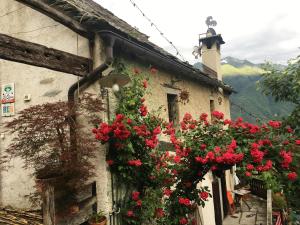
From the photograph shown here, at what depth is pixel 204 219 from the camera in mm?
8938

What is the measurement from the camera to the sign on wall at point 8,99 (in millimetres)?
6106

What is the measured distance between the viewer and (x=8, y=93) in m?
6.16

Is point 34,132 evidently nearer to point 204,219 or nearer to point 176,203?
point 176,203

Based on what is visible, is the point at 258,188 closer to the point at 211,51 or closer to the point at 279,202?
the point at 279,202

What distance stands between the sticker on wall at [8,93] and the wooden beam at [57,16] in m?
2.10

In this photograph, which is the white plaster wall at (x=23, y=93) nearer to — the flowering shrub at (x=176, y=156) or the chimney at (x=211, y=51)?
the flowering shrub at (x=176, y=156)

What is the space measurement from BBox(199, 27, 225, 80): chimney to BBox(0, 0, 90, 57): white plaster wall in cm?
1006

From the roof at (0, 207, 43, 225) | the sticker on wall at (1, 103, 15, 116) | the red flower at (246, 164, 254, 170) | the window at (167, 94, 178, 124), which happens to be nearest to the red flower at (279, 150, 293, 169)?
the red flower at (246, 164, 254, 170)

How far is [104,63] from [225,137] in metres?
2.57

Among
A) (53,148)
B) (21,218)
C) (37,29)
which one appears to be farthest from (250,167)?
(37,29)

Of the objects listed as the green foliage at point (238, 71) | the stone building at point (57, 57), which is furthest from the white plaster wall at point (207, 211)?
the green foliage at point (238, 71)

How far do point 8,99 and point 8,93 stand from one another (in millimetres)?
131

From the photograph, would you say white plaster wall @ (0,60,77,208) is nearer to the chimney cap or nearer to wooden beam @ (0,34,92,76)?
wooden beam @ (0,34,92,76)

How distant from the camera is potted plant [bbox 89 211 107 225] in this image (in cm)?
482
